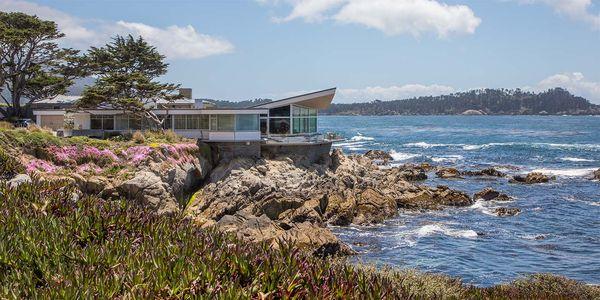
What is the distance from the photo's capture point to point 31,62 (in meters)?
48.6

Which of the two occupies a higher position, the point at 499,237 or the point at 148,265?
the point at 148,265

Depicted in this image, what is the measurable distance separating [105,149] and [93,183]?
4337 millimetres

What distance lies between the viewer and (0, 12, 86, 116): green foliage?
4512 centimetres

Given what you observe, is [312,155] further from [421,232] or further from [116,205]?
[116,205]

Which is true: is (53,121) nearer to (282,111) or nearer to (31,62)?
(31,62)

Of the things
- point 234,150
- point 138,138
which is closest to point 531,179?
point 234,150

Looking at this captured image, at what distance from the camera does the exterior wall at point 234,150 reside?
3881 centimetres

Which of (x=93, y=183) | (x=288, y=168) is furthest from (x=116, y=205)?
(x=288, y=168)

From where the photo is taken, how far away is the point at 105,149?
31562 millimetres

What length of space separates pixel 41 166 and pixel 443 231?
20616mm

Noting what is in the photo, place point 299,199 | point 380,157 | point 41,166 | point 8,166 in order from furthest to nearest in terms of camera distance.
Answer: point 380,157, point 299,199, point 41,166, point 8,166

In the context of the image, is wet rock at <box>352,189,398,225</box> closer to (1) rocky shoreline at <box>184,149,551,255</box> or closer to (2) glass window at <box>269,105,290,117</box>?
(1) rocky shoreline at <box>184,149,551,255</box>

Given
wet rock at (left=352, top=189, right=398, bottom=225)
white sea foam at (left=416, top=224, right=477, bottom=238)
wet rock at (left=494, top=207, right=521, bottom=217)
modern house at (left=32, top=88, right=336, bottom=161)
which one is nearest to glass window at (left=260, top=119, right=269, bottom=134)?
modern house at (left=32, top=88, right=336, bottom=161)

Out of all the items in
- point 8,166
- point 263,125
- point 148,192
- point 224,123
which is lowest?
point 148,192
